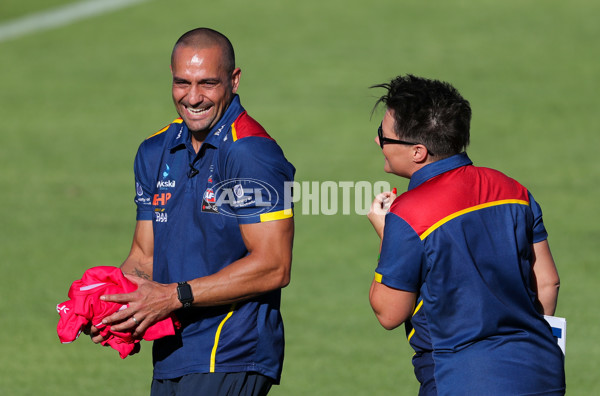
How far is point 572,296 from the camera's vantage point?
1050 centimetres

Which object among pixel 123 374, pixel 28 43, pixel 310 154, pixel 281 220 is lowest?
pixel 123 374

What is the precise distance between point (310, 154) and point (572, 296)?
602 centimetres

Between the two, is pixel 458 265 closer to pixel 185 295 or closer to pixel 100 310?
pixel 185 295

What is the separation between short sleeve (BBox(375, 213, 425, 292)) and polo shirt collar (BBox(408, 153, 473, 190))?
0.31 metres

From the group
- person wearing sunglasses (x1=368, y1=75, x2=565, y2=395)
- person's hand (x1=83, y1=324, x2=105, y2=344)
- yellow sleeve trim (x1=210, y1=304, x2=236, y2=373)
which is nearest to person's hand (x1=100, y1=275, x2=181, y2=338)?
person's hand (x1=83, y1=324, x2=105, y2=344)

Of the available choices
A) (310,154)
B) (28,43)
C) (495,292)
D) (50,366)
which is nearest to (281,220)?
(495,292)

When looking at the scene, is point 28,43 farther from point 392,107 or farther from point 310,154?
point 392,107

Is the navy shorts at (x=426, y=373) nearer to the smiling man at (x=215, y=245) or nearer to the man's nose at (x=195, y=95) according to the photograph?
the smiling man at (x=215, y=245)

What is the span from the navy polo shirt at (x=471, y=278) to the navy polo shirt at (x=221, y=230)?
0.74 meters

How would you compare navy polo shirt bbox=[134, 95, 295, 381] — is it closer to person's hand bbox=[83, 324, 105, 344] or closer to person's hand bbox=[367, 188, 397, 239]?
person's hand bbox=[83, 324, 105, 344]

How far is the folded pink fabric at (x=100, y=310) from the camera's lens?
4901 mm

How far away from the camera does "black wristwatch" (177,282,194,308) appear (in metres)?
4.83

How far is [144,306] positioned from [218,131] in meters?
0.95

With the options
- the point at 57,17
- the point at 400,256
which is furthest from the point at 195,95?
the point at 57,17
